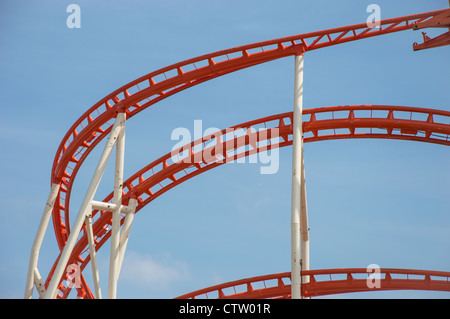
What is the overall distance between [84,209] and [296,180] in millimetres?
5374

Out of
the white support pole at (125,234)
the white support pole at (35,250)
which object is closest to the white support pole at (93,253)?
the white support pole at (125,234)

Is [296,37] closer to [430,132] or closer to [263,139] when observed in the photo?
[263,139]

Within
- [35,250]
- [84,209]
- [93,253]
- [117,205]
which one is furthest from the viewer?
[35,250]

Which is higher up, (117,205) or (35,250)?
(117,205)

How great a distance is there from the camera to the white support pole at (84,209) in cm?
1441

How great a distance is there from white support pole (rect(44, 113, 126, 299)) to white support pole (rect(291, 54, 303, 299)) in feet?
16.4

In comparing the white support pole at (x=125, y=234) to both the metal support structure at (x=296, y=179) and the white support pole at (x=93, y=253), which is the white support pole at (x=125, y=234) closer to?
the white support pole at (x=93, y=253)

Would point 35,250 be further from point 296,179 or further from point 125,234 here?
point 296,179

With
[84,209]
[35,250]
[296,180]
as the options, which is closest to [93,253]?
[84,209]

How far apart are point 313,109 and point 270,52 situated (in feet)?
8.23

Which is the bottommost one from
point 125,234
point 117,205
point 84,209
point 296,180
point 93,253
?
point 93,253

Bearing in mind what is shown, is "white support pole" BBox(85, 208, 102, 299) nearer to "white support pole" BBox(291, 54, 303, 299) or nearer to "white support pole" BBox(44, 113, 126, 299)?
"white support pole" BBox(44, 113, 126, 299)

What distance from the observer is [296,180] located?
14391mm
